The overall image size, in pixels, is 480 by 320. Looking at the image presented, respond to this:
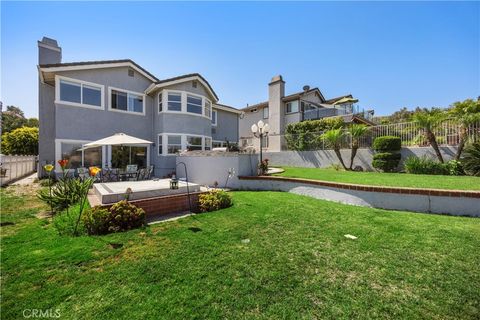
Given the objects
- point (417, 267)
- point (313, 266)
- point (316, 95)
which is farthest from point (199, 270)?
point (316, 95)

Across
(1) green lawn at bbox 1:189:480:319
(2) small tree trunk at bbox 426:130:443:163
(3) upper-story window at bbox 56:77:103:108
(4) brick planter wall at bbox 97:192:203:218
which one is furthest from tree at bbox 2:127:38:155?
(2) small tree trunk at bbox 426:130:443:163

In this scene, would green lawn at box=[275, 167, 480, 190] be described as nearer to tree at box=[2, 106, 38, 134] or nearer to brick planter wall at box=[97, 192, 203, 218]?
brick planter wall at box=[97, 192, 203, 218]

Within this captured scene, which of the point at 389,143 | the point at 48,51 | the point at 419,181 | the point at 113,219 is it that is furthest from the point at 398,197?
the point at 48,51

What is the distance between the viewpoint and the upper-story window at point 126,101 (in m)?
15.8

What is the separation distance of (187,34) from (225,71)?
5428 mm

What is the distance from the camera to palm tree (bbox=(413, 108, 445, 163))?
11712 mm

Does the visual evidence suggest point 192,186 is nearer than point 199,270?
No

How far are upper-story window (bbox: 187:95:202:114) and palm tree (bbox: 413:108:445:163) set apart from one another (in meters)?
15.0

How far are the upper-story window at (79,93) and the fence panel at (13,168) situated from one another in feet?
17.0

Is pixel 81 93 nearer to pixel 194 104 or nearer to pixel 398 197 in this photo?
pixel 194 104

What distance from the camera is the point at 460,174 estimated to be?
1059 cm

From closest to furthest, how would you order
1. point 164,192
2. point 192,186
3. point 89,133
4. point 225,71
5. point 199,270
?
point 199,270, point 164,192, point 192,186, point 89,133, point 225,71

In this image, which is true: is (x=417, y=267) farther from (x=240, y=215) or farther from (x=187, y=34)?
(x=187, y=34)

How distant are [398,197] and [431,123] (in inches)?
310
